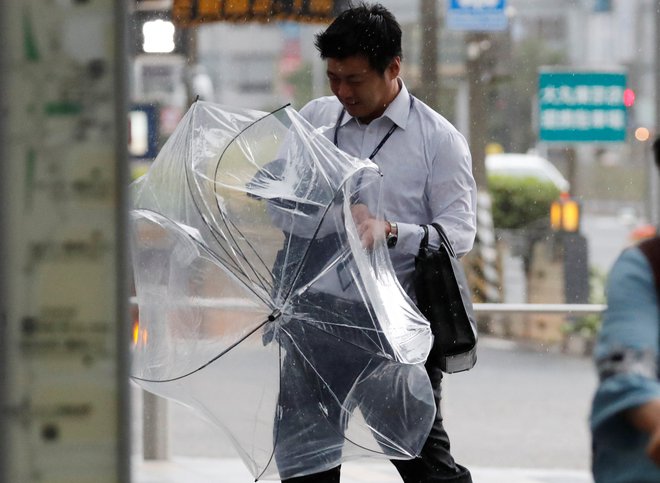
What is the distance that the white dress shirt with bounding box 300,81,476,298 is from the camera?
13.4 feet

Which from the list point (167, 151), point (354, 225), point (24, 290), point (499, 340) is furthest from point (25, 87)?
point (499, 340)

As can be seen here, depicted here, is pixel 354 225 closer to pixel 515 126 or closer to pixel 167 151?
pixel 167 151

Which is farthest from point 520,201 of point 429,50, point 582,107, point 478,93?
point 429,50

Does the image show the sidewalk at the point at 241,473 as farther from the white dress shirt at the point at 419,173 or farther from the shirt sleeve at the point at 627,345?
the shirt sleeve at the point at 627,345

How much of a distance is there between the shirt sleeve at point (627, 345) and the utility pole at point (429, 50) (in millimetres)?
3961

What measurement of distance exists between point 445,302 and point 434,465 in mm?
472

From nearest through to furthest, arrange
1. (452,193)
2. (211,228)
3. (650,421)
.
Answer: (650,421)
(452,193)
(211,228)

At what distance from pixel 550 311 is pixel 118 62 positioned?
449 cm

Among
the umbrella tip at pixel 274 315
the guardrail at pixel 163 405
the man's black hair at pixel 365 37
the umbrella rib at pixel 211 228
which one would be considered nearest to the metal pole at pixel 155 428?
the guardrail at pixel 163 405

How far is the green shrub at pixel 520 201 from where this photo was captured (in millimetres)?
6684

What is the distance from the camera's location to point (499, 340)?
8250mm

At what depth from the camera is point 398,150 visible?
4098 mm

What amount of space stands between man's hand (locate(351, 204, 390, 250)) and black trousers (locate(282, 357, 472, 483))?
413 millimetres

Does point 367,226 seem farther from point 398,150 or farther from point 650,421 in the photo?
point 650,421
